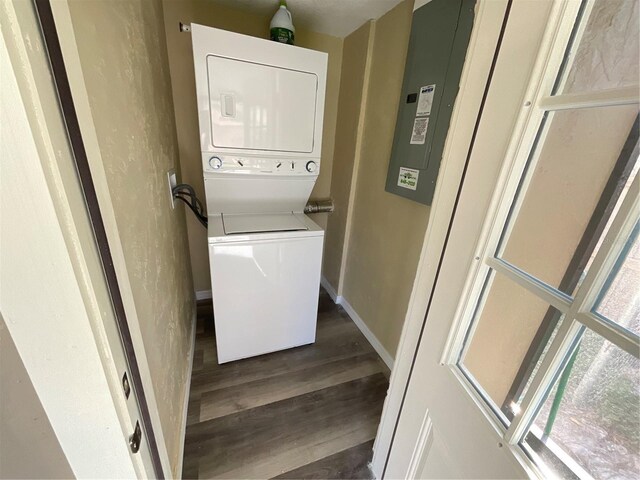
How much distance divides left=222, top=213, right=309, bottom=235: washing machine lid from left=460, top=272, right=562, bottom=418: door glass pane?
1180mm

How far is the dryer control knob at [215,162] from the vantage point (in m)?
1.47

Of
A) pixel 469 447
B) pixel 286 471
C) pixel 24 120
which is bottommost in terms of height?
pixel 286 471

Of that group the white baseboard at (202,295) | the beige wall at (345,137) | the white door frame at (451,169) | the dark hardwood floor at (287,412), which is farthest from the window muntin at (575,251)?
the white baseboard at (202,295)

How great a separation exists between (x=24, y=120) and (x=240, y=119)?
128 cm

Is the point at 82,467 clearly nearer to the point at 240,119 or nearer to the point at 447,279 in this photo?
the point at 447,279

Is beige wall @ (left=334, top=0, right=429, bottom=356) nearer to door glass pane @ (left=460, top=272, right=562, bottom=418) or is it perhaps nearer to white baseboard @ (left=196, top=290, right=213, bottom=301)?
door glass pane @ (left=460, top=272, right=562, bottom=418)

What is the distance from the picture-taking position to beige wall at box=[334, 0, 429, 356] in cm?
163

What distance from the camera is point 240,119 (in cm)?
146

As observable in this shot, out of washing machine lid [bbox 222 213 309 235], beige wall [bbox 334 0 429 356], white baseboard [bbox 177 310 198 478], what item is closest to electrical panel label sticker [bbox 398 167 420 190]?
beige wall [bbox 334 0 429 356]

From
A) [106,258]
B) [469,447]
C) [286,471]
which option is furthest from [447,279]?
[286,471]

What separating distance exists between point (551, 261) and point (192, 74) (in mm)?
2274

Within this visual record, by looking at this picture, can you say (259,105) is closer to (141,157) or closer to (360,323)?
(141,157)

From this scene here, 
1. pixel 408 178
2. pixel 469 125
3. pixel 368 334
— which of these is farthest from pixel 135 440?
pixel 368 334

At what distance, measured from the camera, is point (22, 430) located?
434 millimetres
